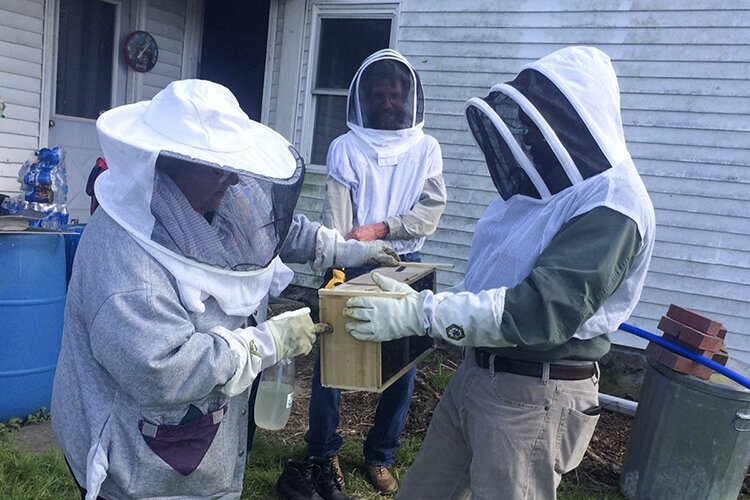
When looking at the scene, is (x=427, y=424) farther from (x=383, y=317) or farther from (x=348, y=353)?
(x=383, y=317)

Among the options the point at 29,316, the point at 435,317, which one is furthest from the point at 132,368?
the point at 29,316

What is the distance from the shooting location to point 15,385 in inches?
142

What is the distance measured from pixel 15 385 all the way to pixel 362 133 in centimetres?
270

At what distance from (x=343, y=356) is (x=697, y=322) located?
2406 mm

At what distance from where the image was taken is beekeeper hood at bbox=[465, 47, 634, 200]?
6.12ft

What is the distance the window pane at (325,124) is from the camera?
634 centimetres

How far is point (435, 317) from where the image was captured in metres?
1.91

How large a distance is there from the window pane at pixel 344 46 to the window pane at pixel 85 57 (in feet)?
7.75

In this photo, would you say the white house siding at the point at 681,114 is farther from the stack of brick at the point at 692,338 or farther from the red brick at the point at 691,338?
the red brick at the point at 691,338

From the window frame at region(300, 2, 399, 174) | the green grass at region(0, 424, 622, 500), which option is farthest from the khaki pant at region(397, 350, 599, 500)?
the window frame at region(300, 2, 399, 174)

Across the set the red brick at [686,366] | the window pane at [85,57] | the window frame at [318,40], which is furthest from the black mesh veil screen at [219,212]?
the window pane at [85,57]

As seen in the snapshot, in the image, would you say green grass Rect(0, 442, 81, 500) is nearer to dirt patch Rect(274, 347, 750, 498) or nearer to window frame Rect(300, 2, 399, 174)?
dirt patch Rect(274, 347, 750, 498)

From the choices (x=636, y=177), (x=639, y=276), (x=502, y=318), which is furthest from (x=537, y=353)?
(x=636, y=177)

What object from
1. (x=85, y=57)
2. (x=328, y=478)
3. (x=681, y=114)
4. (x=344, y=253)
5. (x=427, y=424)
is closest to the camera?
(x=344, y=253)
